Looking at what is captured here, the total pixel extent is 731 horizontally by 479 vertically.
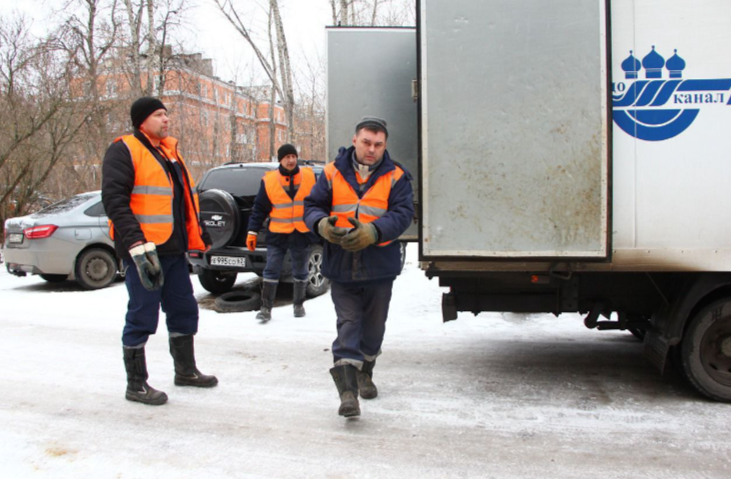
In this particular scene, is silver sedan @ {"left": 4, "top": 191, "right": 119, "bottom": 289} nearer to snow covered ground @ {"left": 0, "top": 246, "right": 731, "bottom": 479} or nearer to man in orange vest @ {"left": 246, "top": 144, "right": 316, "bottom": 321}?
snow covered ground @ {"left": 0, "top": 246, "right": 731, "bottom": 479}

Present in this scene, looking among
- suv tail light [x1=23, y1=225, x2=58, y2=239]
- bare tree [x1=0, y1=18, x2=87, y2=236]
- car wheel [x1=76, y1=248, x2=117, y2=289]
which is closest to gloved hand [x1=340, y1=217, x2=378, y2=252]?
car wheel [x1=76, y1=248, x2=117, y2=289]

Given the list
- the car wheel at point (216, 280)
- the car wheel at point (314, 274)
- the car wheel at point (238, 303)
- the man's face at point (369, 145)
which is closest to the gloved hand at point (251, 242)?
the car wheel at point (238, 303)

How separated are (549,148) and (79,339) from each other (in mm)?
4710

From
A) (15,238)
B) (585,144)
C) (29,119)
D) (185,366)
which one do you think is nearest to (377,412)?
(185,366)

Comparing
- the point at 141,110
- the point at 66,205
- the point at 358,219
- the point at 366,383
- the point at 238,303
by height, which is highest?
the point at 141,110

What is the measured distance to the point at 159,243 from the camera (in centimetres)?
384

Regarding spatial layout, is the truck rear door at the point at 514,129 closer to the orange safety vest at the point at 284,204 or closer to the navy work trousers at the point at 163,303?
the navy work trousers at the point at 163,303

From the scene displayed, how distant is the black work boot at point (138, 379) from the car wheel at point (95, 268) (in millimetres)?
5515

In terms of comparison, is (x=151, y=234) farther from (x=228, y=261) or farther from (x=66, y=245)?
(x=66, y=245)

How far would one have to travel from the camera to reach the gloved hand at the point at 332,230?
3.35 m

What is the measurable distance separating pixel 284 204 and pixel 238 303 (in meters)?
1.44

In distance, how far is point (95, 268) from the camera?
29.1 feet

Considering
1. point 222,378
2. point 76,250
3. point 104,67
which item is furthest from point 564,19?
point 104,67

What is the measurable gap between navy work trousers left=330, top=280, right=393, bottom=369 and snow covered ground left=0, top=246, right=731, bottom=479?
1.38 feet
